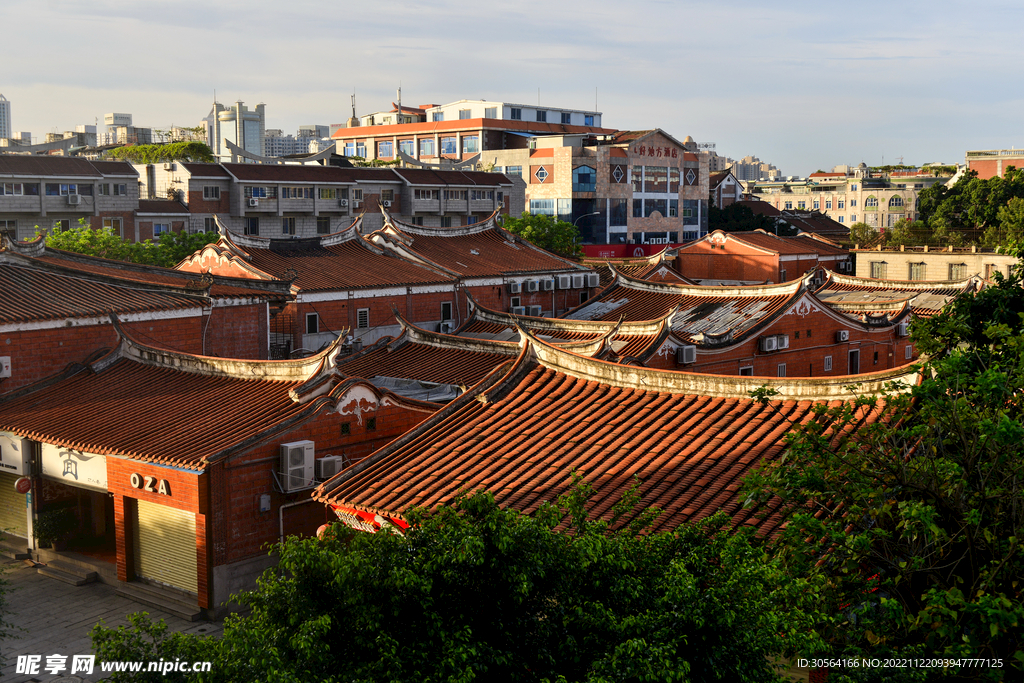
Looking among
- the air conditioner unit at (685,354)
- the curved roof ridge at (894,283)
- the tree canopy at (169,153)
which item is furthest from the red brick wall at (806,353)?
the tree canopy at (169,153)

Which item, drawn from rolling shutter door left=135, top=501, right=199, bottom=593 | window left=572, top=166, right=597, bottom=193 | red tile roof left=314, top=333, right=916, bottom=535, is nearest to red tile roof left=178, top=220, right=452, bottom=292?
rolling shutter door left=135, top=501, right=199, bottom=593

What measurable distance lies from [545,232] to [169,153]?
34.9 metres

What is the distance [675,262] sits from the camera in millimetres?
58594

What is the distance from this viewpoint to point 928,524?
24.6 ft

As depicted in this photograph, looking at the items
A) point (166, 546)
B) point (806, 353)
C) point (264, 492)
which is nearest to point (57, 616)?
point (166, 546)

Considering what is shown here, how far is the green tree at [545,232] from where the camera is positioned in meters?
58.9

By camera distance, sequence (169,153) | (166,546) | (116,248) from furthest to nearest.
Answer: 1. (169,153)
2. (116,248)
3. (166,546)

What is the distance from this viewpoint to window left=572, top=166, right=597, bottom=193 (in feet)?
267

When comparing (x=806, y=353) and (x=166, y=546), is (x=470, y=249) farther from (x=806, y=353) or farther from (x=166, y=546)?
(x=166, y=546)

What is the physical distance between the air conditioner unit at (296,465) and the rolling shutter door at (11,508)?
7.41 metres

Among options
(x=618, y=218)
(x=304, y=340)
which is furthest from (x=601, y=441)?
(x=618, y=218)

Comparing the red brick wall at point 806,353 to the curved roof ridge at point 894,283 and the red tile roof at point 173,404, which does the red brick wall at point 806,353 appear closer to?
the curved roof ridge at point 894,283

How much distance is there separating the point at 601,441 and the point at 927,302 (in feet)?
101

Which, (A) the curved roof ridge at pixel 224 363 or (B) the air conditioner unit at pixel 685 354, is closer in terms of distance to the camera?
(A) the curved roof ridge at pixel 224 363
